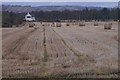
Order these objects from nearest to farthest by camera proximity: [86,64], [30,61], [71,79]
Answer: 1. [71,79]
2. [86,64]
3. [30,61]

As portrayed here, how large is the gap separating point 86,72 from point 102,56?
4.73m

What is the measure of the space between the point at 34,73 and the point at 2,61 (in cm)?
362

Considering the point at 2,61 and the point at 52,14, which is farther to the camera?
the point at 52,14

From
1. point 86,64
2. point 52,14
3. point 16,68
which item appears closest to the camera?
point 16,68

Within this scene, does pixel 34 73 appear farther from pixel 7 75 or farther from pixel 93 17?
pixel 93 17

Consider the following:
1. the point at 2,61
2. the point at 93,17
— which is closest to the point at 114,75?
the point at 2,61

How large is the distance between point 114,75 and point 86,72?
96 cm

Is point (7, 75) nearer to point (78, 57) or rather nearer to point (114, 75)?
point (114, 75)

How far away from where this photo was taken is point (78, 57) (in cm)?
1655

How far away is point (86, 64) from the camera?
14.1 meters

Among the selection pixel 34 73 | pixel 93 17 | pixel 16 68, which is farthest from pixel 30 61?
pixel 93 17

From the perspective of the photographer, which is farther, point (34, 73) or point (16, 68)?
point (16, 68)

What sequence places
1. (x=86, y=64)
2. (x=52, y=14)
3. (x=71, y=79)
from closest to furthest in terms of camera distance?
(x=71, y=79) → (x=86, y=64) → (x=52, y=14)

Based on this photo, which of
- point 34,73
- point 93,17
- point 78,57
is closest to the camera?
point 34,73
